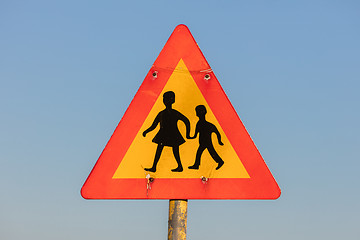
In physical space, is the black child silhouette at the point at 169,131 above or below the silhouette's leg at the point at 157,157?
above

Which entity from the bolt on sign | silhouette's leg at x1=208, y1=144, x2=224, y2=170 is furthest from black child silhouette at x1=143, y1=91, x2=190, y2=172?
silhouette's leg at x1=208, y1=144, x2=224, y2=170

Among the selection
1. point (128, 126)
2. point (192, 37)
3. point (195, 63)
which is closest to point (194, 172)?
point (128, 126)

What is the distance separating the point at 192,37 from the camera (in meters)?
2.09

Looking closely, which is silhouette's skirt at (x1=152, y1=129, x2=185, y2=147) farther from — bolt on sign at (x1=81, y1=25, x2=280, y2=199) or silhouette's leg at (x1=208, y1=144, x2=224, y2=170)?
silhouette's leg at (x1=208, y1=144, x2=224, y2=170)

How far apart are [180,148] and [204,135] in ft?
0.42

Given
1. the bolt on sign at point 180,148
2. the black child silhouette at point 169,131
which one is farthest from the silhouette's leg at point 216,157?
the black child silhouette at point 169,131

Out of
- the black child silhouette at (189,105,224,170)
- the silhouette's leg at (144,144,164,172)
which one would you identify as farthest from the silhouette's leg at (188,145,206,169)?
the silhouette's leg at (144,144,164,172)

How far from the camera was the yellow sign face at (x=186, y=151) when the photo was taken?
191cm

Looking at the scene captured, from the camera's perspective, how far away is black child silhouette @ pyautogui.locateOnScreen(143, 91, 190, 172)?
1928mm

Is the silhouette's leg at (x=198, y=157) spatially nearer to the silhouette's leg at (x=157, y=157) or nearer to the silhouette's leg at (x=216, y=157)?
the silhouette's leg at (x=216, y=157)

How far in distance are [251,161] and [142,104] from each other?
1.90 ft

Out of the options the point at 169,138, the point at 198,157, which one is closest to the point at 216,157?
the point at 198,157

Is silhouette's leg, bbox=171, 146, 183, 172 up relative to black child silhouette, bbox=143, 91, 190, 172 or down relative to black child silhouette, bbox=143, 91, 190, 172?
down

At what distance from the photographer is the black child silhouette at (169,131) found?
1.93m
